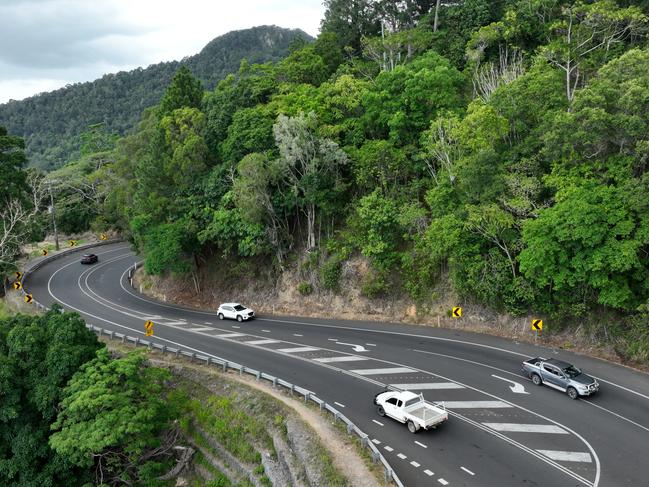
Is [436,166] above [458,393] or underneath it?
above

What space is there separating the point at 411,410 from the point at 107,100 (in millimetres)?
163691

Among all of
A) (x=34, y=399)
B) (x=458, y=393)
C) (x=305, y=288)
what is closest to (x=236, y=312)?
(x=305, y=288)

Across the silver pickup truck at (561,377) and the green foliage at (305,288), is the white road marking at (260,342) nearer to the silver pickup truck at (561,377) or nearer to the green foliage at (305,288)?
the green foliage at (305,288)

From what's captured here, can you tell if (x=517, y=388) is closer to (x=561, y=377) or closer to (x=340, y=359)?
(x=561, y=377)

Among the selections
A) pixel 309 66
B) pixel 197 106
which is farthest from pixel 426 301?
pixel 197 106

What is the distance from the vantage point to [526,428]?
746 inches

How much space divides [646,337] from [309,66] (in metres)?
36.2

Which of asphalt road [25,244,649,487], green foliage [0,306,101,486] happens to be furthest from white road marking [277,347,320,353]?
green foliage [0,306,101,486]

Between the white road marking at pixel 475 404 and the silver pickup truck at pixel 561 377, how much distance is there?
274 cm

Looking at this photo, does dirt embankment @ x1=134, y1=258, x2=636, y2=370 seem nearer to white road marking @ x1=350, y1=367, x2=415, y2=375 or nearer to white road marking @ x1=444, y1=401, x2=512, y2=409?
white road marking @ x1=350, y1=367, x2=415, y2=375

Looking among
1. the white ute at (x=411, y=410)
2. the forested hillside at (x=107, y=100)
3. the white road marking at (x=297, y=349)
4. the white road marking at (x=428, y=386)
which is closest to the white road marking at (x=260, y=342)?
the white road marking at (x=297, y=349)

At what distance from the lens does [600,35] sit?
35781 millimetres

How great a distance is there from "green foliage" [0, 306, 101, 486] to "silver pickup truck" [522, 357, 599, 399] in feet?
72.3

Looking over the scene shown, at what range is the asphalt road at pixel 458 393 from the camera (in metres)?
16.5
